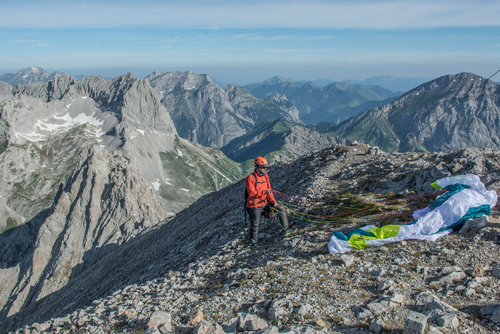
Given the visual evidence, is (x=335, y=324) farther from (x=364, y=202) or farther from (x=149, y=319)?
(x=364, y=202)

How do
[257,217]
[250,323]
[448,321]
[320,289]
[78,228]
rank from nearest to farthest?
1. [448,321]
2. [250,323]
3. [320,289]
4. [257,217]
5. [78,228]

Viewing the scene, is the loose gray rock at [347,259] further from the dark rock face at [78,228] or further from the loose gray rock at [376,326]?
the dark rock face at [78,228]

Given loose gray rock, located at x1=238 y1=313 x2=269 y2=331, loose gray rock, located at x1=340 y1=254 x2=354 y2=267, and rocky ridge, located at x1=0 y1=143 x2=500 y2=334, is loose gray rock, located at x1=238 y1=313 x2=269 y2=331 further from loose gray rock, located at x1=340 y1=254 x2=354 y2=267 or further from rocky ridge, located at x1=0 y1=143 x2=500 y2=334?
loose gray rock, located at x1=340 y1=254 x2=354 y2=267

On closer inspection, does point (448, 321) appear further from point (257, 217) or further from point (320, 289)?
point (257, 217)

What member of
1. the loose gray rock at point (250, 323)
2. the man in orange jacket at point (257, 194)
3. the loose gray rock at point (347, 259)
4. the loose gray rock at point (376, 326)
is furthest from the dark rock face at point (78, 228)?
the loose gray rock at point (376, 326)

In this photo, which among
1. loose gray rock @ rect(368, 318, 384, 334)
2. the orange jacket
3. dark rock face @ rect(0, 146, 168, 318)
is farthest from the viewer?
dark rock face @ rect(0, 146, 168, 318)

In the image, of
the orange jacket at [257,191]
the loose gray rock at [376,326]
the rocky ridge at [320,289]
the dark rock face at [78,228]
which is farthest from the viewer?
the dark rock face at [78,228]

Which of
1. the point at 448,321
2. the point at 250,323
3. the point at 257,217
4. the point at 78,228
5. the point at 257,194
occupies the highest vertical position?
the point at 257,194

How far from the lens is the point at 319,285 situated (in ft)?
37.0

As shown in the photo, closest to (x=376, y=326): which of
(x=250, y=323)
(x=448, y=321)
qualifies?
(x=448, y=321)

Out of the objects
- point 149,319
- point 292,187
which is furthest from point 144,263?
point 149,319

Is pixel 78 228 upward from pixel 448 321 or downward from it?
downward

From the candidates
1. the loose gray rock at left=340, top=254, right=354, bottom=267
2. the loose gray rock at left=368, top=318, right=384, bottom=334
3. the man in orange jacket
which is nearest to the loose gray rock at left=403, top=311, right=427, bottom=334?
the loose gray rock at left=368, top=318, right=384, bottom=334

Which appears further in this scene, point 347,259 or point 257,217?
point 257,217
